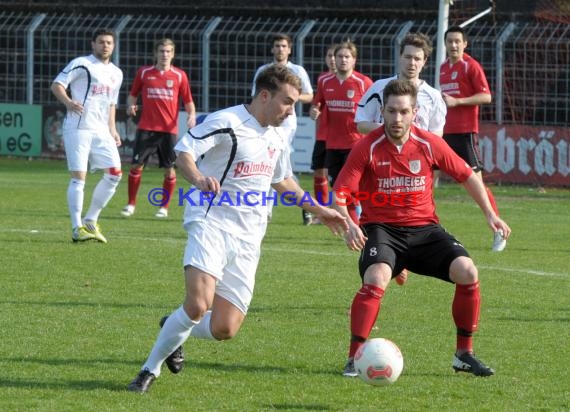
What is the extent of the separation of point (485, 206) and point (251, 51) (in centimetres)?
1720

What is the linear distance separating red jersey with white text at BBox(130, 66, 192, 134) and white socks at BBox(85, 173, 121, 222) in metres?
3.36

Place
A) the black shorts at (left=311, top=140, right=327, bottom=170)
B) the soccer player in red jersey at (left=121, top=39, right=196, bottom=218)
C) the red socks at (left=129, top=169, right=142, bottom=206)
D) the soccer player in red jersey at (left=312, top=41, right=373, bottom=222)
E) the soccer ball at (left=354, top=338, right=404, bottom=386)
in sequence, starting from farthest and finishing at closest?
the soccer player in red jersey at (left=121, top=39, right=196, bottom=218) → the red socks at (left=129, top=169, right=142, bottom=206) → the black shorts at (left=311, top=140, right=327, bottom=170) → the soccer player in red jersey at (left=312, top=41, right=373, bottom=222) → the soccer ball at (left=354, top=338, right=404, bottom=386)

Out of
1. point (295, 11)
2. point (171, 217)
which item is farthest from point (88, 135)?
point (295, 11)

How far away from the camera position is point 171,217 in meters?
15.7

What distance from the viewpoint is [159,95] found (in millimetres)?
16391

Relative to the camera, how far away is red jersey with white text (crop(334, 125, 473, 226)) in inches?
287

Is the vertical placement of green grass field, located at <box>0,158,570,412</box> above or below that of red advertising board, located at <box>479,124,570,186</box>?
below

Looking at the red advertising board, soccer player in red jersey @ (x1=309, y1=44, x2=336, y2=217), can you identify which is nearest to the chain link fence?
the red advertising board

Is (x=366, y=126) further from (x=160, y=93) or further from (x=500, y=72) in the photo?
(x=500, y=72)

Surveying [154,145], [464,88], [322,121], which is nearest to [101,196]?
[322,121]

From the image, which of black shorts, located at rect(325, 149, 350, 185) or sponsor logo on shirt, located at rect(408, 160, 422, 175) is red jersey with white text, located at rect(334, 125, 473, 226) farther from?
black shorts, located at rect(325, 149, 350, 185)

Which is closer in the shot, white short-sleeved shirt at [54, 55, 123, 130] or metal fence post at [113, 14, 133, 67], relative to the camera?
white short-sleeved shirt at [54, 55, 123, 130]

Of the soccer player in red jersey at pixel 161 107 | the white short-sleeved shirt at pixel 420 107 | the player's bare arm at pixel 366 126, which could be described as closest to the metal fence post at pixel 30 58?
the soccer player in red jersey at pixel 161 107

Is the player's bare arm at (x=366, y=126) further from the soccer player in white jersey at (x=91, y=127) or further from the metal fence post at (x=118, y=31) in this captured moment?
the metal fence post at (x=118, y=31)
